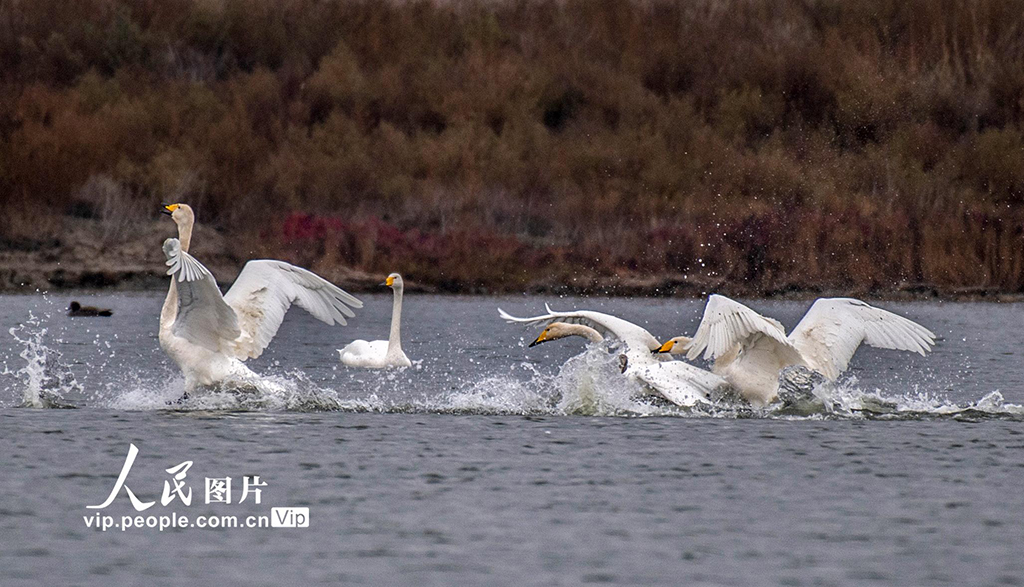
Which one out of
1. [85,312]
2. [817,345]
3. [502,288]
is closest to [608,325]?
[817,345]

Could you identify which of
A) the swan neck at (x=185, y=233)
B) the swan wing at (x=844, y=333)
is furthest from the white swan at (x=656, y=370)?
the swan neck at (x=185, y=233)

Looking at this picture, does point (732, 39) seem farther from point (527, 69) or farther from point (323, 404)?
point (323, 404)

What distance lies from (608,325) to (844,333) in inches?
89.8

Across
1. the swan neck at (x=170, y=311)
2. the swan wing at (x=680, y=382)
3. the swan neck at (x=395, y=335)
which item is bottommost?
the swan neck at (x=395, y=335)

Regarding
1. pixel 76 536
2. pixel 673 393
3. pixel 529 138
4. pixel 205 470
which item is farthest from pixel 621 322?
pixel 529 138

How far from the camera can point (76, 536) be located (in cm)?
1042

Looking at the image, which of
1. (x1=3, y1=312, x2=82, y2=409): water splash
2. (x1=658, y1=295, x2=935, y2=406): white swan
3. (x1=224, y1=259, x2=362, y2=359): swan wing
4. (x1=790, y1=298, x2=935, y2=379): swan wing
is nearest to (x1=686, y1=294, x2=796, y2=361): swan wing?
(x1=658, y1=295, x2=935, y2=406): white swan

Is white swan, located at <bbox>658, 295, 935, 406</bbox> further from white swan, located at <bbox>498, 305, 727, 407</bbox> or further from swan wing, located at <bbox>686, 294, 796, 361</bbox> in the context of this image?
swan wing, located at <bbox>686, 294, 796, 361</bbox>

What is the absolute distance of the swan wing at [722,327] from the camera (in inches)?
557

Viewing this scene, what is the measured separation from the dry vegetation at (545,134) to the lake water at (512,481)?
2078 cm

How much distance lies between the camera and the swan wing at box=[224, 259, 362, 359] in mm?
15859

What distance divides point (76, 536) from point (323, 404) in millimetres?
5780

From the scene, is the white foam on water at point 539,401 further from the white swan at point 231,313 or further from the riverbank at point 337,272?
the riverbank at point 337,272

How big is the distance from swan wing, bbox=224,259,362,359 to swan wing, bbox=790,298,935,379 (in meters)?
4.11
